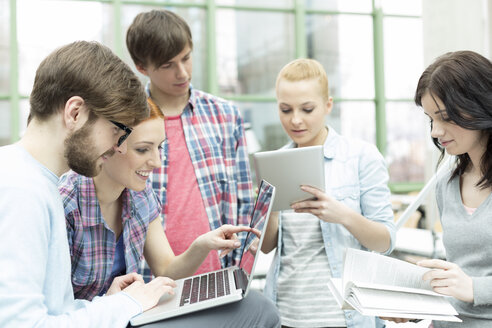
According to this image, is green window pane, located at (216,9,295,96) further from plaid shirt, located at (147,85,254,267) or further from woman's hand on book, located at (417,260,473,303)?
woman's hand on book, located at (417,260,473,303)

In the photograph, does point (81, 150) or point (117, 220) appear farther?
point (117, 220)

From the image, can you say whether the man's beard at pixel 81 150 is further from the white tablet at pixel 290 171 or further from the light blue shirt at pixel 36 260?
the white tablet at pixel 290 171

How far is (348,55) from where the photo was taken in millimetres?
7430

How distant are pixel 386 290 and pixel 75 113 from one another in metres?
0.89

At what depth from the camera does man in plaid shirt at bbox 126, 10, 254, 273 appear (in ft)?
6.77

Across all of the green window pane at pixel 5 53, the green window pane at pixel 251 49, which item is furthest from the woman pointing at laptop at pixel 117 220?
the green window pane at pixel 251 49

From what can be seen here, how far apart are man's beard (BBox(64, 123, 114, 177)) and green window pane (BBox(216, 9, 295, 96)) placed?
18.4ft

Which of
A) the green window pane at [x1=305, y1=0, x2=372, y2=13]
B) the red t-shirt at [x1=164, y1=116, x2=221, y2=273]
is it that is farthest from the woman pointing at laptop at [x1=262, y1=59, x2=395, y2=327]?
the green window pane at [x1=305, y1=0, x2=372, y2=13]

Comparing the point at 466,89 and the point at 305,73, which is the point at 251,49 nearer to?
the point at 305,73

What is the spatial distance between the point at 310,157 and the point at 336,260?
1.32 ft

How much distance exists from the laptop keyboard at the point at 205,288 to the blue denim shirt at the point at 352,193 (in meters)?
0.36

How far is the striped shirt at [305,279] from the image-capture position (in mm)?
1672

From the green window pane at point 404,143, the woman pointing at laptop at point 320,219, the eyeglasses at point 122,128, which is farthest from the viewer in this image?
the green window pane at point 404,143

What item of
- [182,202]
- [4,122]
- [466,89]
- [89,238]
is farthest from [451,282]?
[4,122]
